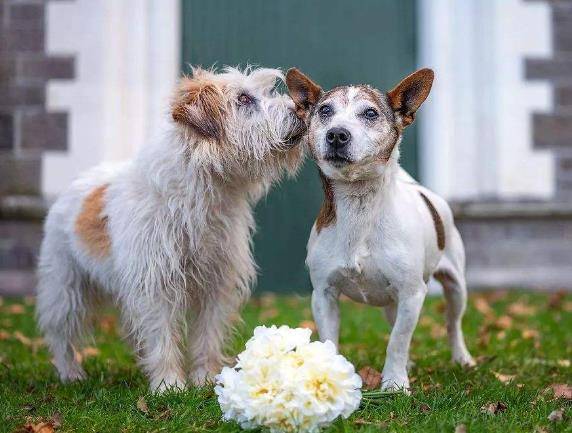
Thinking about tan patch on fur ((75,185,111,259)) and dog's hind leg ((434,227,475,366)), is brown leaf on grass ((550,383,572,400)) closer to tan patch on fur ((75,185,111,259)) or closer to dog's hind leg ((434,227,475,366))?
dog's hind leg ((434,227,475,366))

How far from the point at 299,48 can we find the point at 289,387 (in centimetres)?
610

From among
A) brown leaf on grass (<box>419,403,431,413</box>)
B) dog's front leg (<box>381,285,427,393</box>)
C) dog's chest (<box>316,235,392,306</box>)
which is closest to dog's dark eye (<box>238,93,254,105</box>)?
dog's chest (<box>316,235,392,306</box>)

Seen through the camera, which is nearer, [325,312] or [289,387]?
[289,387]

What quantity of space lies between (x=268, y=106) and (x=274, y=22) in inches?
189

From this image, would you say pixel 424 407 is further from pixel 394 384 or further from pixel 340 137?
pixel 340 137

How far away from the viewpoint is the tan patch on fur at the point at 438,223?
14.1 feet

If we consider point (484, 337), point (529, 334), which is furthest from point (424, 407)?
point (529, 334)

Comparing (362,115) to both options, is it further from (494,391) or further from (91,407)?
(91,407)

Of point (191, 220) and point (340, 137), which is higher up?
point (340, 137)

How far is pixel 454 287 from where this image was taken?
4.64 m

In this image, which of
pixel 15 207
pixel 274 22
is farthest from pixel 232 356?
pixel 274 22

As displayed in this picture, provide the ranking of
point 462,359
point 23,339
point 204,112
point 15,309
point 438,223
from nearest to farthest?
point 204,112
point 438,223
point 462,359
point 23,339
point 15,309

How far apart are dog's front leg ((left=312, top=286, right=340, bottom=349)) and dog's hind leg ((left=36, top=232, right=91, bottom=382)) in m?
1.44

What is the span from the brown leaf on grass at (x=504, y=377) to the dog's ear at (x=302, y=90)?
5.40 feet
